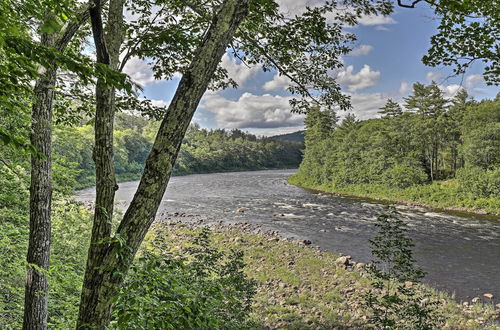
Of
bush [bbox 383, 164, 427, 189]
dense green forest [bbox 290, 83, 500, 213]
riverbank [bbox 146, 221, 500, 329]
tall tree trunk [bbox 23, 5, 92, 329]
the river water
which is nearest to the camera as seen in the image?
tall tree trunk [bbox 23, 5, 92, 329]

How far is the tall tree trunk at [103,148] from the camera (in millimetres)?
2078

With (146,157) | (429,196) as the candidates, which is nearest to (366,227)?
(429,196)

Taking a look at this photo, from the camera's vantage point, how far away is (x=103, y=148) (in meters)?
2.34

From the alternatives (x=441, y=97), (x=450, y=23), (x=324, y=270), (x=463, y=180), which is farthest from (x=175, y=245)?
(x=441, y=97)

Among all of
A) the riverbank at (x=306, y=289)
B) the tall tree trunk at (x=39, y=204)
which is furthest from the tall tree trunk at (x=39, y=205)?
the riverbank at (x=306, y=289)

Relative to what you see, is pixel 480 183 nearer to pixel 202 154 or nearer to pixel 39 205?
pixel 39 205

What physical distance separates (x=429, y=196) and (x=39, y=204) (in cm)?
2992

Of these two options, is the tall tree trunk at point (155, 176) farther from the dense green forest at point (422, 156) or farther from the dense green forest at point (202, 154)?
the dense green forest at point (202, 154)

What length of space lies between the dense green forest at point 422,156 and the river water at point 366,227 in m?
4.08

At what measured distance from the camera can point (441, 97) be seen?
33.7 meters

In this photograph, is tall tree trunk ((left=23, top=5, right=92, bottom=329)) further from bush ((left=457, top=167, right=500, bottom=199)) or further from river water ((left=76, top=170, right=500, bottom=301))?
bush ((left=457, top=167, right=500, bottom=199))

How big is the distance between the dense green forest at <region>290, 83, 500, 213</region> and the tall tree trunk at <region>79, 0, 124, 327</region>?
20.0 metres

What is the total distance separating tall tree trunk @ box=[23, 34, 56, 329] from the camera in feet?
10.9

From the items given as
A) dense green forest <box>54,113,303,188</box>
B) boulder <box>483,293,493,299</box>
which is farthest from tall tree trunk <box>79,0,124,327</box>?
dense green forest <box>54,113,303,188</box>
